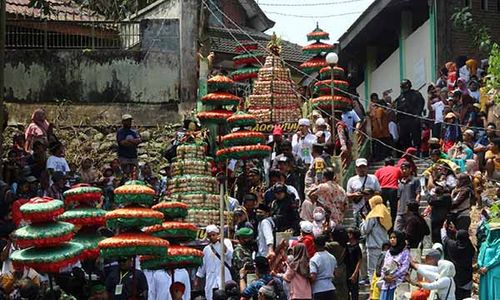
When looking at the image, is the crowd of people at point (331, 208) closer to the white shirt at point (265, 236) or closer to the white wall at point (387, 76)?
the white shirt at point (265, 236)

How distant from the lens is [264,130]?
30016 mm

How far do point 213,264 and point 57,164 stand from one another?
5.43 m

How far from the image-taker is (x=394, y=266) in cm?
2009

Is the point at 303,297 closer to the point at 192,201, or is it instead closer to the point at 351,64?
the point at 192,201

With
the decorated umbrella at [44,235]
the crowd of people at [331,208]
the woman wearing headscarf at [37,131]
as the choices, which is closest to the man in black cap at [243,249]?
the crowd of people at [331,208]

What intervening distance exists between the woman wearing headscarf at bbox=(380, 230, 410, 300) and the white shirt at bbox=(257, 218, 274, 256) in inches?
91.9

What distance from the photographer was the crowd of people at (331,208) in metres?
20.0

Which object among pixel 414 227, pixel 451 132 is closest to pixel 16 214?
pixel 414 227

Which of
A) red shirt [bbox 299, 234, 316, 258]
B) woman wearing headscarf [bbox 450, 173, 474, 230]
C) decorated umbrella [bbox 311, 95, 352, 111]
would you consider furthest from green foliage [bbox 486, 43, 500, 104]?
red shirt [bbox 299, 234, 316, 258]

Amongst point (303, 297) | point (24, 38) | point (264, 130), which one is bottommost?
point (303, 297)

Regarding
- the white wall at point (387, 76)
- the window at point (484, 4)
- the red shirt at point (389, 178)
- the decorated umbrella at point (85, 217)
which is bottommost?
the decorated umbrella at point (85, 217)

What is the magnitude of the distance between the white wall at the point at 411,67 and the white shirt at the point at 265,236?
12421 mm

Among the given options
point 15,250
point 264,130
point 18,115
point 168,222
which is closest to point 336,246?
point 168,222

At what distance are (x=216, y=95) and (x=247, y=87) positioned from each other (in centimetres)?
815
